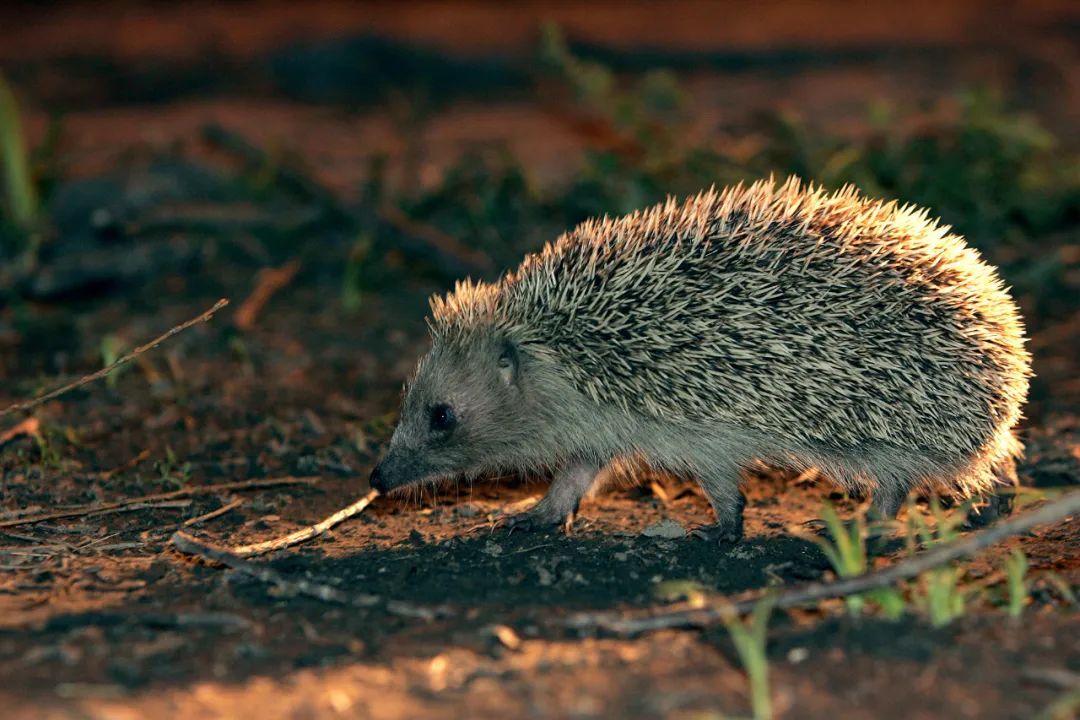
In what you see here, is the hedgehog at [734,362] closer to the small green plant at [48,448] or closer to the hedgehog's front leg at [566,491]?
the hedgehog's front leg at [566,491]

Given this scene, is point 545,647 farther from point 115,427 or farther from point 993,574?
point 115,427

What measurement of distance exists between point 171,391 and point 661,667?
412 cm

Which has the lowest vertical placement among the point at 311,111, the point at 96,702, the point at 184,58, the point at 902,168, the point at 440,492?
the point at 96,702

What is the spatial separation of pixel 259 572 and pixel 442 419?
4.72ft

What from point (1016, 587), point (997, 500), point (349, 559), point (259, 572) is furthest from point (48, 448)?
point (997, 500)

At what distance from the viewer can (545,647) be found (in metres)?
3.88

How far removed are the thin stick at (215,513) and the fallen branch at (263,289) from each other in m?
2.46

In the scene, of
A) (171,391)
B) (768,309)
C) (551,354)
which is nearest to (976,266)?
(768,309)

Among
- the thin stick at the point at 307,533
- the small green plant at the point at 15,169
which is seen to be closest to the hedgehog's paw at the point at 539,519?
the thin stick at the point at 307,533

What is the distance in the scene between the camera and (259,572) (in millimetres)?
4383

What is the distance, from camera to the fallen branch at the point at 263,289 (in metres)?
7.79

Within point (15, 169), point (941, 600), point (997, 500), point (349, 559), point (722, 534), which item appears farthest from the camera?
point (15, 169)

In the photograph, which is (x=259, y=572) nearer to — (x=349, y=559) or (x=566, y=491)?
(x=349, y=559)

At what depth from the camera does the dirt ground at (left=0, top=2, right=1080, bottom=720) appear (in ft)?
11.5
